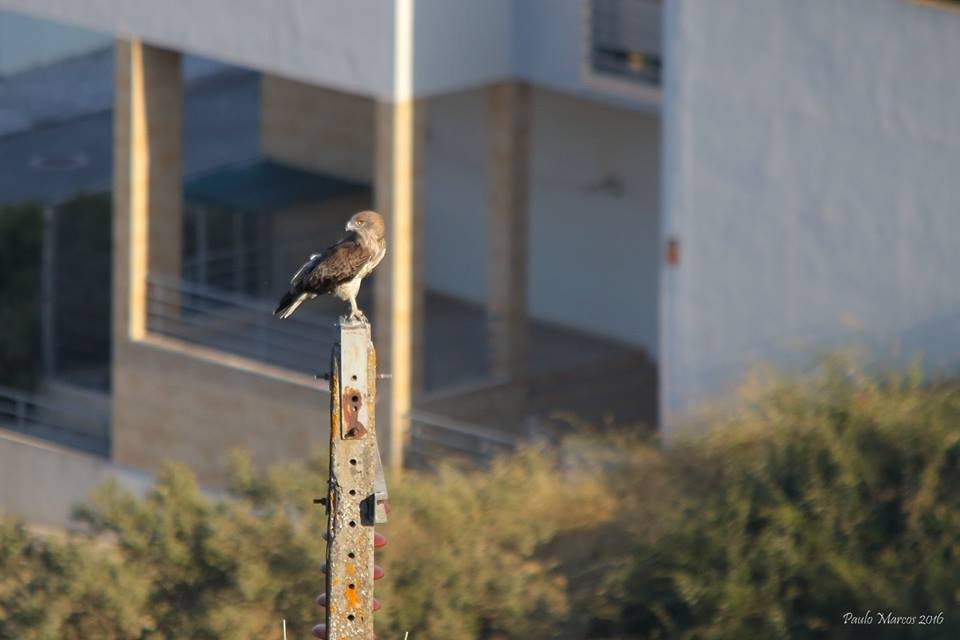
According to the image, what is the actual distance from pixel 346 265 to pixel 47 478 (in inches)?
431

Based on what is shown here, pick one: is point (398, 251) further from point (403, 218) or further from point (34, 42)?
point (34, 42)

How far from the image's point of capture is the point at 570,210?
71.7 ft

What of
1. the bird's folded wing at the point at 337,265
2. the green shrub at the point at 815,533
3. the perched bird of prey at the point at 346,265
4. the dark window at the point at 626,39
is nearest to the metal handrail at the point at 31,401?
the dark window at the point at 626,39

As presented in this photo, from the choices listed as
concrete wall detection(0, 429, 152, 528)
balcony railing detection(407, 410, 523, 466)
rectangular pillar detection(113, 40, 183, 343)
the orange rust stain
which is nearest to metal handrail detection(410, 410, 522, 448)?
balcony railing detection(407, 410, 523, 466)

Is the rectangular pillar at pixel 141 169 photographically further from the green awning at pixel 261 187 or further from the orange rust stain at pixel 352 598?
the orange rust stain at pixel 352 598

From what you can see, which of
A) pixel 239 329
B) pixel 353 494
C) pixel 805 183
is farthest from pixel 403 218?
pixel 353 494

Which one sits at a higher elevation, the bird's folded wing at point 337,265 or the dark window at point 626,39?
the dark window at point 626,39

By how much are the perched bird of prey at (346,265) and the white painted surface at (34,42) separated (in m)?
25.4

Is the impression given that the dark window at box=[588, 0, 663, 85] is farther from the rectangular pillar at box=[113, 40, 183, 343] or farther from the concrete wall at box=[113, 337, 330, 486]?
the rectangular pillar at box=[113, 40, 183, 343]

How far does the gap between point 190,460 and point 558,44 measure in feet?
17.1

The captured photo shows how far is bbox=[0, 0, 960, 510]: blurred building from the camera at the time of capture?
15492 millimetres

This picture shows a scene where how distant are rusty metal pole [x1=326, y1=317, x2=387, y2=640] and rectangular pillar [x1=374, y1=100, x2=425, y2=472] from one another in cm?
913

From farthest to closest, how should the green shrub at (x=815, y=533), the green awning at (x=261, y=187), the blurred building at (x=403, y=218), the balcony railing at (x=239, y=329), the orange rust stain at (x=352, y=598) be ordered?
the green awning at (x=261, y=187), the balcony railing at (x=239, y=329), the blurred building at (x=403, y=218), the green shrub at (x=815, y=533), the orange rust stain at (x=352, y=598)

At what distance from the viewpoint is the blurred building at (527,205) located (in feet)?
50.8
